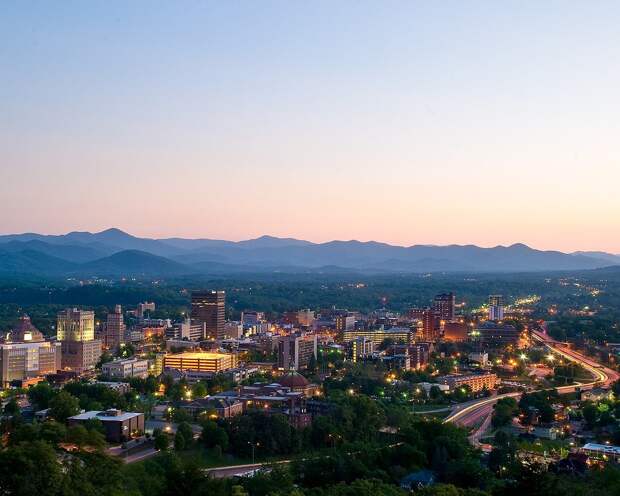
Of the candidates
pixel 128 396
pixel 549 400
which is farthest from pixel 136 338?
pixel 549 400

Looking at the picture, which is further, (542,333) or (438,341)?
(542,333)

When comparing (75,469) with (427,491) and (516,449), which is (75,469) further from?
(516,449)

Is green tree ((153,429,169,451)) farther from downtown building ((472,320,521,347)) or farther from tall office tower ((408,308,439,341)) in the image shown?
tall office tower ((408,308,439,341))

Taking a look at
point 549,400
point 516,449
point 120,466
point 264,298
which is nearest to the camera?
point 120,466

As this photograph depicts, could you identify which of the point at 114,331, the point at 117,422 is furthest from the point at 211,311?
the point at 117,422

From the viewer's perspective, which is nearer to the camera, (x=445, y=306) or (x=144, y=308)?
(x=445, y=306)

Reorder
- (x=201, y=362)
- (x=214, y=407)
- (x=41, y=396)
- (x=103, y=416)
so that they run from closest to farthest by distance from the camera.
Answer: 1. (x=103, y=416)
2. (x=214, y=407)
3. (x=41, y=396)
4. (x=201, y=362)

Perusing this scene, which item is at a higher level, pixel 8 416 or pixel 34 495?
pixel 34 495

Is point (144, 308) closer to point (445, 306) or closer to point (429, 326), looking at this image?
point (445, 306)
